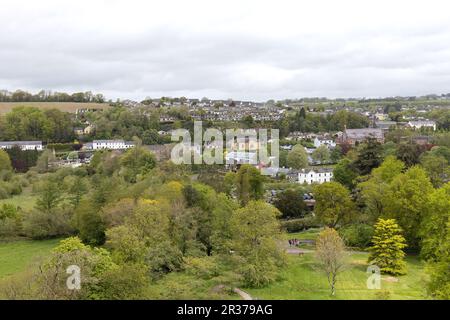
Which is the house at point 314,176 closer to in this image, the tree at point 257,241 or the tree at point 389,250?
the tree at point 389,250

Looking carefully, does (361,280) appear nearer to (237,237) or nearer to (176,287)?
(237,237)

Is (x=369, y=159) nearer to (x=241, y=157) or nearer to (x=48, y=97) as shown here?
(x=241, y=157)

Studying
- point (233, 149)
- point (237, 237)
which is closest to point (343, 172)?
point (237, 237)

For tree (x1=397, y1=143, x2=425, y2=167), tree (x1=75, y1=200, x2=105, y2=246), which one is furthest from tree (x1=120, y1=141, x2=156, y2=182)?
tree (x1=397, y1=143, x2=425, y2=167)

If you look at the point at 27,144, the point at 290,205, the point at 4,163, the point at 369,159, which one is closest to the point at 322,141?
the point at 369,159

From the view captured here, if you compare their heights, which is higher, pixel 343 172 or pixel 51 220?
pixel 343 172
